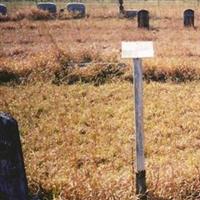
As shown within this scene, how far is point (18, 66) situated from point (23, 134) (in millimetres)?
3421

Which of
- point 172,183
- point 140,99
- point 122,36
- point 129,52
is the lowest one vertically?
point 122,36

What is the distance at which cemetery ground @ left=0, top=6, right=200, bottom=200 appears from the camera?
4094mm

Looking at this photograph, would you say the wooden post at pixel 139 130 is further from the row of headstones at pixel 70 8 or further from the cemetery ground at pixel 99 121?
the row of headstones at pixel 70 8

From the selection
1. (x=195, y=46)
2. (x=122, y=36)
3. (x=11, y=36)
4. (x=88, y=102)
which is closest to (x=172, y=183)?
(x=88, y=102)

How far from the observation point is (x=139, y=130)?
3.79 meters

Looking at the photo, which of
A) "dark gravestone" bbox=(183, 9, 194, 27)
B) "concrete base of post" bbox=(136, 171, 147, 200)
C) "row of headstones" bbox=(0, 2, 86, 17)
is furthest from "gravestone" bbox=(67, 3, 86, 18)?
"concrete base of post" bbox=(136, 171, 147, 200)

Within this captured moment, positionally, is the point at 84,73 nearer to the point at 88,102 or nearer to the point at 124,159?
the point at 88,102

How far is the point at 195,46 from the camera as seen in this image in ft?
41.4

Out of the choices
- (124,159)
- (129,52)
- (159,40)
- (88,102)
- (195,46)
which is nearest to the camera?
(129,52)

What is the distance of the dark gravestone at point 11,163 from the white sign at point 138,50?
3.47 feet

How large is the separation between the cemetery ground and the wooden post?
0.09 m

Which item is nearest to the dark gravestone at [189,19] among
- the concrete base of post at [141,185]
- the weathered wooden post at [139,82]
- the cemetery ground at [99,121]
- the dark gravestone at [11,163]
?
the cemetery ground at [99,121]

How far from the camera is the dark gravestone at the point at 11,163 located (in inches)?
135

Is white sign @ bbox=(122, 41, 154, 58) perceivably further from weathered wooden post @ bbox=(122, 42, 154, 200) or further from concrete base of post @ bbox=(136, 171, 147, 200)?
concrete base of post @ bbox=(136, 171, 147, 200)
